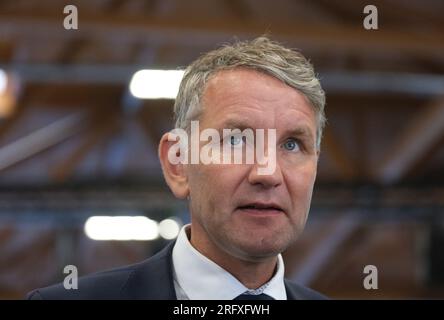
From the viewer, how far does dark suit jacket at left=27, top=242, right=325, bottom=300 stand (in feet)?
5.55

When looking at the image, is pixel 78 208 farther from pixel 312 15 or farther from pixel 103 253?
pixel 312 15

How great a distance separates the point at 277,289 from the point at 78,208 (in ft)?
27.2

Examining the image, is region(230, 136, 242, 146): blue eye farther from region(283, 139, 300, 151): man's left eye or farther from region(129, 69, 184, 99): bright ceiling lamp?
region(129, 69, 184, 99): bright ceiling lamp

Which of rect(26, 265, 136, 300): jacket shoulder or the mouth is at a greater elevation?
the mouth

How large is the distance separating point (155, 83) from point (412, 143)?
341cm

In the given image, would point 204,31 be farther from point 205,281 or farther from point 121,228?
point 121,228

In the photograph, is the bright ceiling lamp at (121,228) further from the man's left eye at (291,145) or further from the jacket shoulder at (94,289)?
the man's left eye at (291,145)

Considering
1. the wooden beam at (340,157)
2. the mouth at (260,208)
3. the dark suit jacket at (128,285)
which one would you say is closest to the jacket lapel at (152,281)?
the dark suit jacket at (128,285)

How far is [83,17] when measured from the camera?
577 centimetres

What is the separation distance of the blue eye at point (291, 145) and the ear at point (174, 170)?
0.83 ft

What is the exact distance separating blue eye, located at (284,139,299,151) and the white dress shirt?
0.28 m

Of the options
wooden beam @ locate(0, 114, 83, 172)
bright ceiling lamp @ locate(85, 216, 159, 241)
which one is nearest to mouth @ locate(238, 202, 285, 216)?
wooden beam @ locate(0, 114, 83, 172)

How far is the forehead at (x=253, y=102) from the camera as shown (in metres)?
1.61

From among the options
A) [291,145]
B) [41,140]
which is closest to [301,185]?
[291,145]
